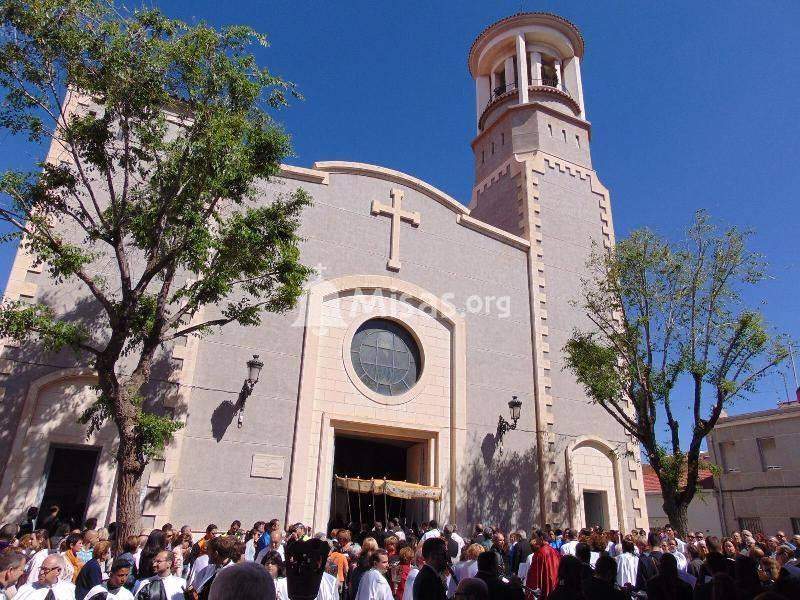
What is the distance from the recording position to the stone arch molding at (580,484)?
16188mm

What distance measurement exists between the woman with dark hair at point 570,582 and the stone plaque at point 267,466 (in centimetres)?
897

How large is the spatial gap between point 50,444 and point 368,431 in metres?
7.25

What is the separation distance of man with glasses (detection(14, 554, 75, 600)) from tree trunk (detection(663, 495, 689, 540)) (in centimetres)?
1297

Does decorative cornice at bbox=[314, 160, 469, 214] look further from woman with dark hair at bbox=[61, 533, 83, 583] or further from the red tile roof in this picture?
the red tile roof

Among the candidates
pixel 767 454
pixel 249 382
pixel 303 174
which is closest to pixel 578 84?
pixel 303 174

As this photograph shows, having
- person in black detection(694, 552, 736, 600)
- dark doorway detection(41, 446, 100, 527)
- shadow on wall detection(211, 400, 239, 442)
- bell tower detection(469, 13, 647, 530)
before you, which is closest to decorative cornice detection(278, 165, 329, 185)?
shadow on wall detection(211, 400, 239, 442)

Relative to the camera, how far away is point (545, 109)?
22453 millimetres

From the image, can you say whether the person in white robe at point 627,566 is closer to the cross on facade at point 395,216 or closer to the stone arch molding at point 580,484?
the stone arch molding at point 580,484

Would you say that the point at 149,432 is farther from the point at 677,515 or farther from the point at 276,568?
the point at 677,515

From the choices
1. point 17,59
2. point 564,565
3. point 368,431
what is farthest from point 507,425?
point 17,59

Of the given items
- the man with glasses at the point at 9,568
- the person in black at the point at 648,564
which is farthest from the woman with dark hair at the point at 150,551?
the person in black at the point at 648,564

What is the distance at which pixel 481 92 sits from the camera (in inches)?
1040

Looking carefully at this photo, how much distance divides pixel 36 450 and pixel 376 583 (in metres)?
8.87

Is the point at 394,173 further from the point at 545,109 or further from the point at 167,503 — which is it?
the point at 167,503
